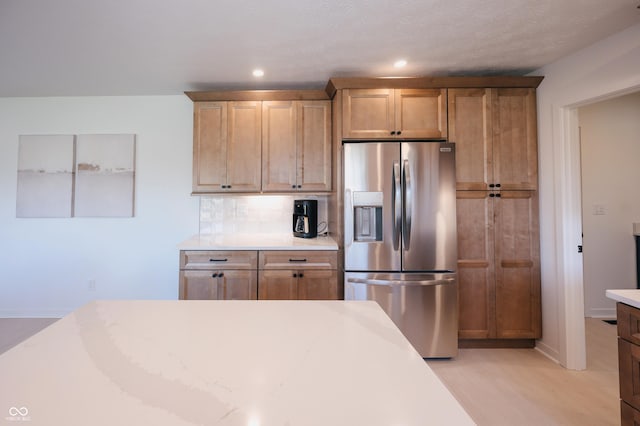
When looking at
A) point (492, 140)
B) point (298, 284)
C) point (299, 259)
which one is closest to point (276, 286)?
point (298, 284)

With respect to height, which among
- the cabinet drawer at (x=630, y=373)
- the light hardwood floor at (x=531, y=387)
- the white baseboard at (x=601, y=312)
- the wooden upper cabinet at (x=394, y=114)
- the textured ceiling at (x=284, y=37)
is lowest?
the light hardwood floor at (x=531, y=387)

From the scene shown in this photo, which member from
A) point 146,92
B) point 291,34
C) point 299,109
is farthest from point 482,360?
point 146,92

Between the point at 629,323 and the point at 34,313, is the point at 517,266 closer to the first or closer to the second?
the point at 629,323

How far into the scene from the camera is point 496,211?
2605 millimetres

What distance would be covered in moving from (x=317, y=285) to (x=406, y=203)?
997 millimetres

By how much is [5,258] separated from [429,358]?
4.49 m

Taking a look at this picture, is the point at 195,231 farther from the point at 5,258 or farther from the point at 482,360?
the point at 482,360

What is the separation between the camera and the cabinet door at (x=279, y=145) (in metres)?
2.86

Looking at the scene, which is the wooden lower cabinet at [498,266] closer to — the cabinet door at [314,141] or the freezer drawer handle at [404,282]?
the freezer drawer handle at [404,282]

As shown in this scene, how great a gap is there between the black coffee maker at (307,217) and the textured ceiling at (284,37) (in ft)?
3.86

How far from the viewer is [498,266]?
2584mm

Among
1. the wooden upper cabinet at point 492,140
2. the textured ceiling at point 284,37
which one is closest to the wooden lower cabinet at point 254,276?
the wooden upper cabinet at point 492,140

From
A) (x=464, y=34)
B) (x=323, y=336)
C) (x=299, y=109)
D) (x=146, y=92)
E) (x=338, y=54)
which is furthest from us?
(x=146, y=92)

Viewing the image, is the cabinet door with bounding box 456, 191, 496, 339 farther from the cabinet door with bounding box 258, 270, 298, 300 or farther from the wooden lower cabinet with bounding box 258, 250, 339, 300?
the cabinet door with bounding box 258, 270, 298, 300
